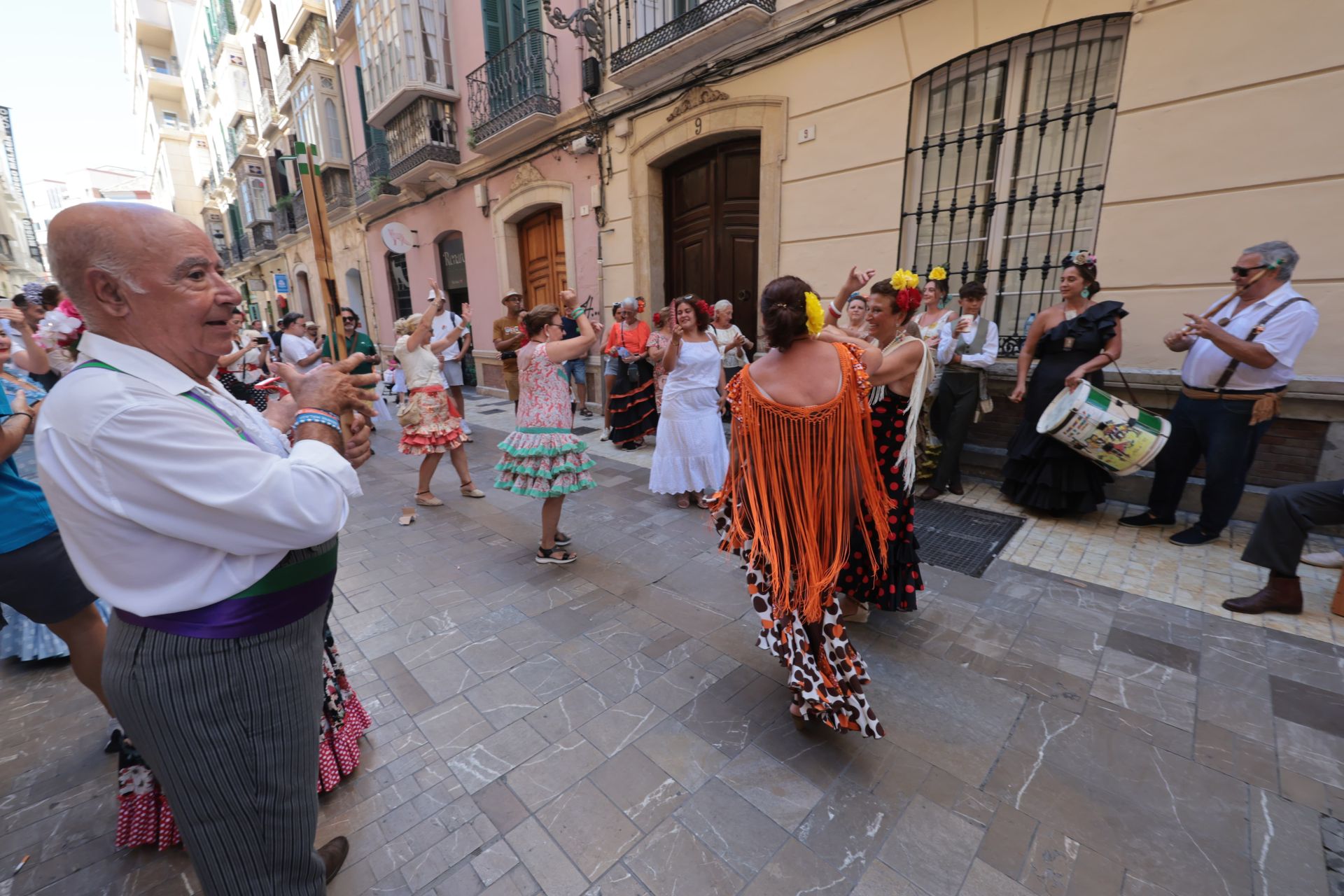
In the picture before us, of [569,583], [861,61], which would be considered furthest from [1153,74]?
[569,583]

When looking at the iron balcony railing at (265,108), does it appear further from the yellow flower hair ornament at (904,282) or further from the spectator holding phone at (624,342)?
the yellow flower hair ornament at (904,282)

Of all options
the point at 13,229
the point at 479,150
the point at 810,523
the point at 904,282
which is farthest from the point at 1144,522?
the point at 13,229

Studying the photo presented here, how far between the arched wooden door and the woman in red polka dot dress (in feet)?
24.8

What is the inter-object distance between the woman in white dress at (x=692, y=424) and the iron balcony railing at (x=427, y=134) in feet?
28.4

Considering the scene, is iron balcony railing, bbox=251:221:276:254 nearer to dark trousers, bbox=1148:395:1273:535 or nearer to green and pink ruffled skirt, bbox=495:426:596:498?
green and pink ruffled skirt, bbox=495:426:596:498

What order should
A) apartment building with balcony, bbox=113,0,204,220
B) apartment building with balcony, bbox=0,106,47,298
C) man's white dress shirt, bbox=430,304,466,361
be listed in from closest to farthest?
man's white dress shirt, bbox=430,304,466,361
apartment building with balcony, bbox=0,106,47,298
apartment building with balcony, bbox=113,0,204,220

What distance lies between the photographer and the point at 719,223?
724cm

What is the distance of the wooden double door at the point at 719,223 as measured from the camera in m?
6.89

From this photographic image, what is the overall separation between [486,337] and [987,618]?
1033 cm

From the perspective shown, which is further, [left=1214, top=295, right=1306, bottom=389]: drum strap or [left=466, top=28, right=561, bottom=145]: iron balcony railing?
[left=466, top=28, right=561, bottom=145]: iron balcony railing

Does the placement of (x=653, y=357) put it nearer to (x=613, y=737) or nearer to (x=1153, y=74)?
(x=613, y=737)

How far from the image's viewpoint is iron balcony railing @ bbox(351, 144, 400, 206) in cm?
1259

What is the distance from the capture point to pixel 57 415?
38.5 inches

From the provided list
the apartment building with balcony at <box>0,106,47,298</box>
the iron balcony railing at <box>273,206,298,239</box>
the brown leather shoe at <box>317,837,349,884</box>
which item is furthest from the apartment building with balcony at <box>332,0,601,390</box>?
the apartment building with balcony at <box>0,106,47,298</box>
